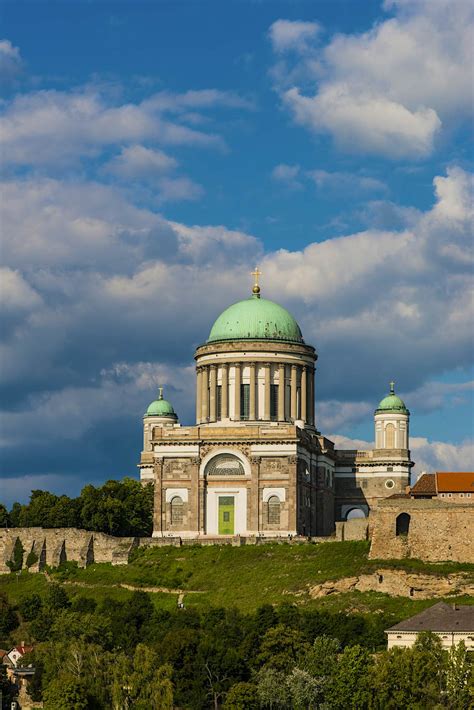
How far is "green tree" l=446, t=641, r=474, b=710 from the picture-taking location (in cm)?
10031

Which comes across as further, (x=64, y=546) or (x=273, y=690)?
(x=64, y=546)

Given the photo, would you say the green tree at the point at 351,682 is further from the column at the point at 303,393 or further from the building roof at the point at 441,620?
the column at the point at 303,393

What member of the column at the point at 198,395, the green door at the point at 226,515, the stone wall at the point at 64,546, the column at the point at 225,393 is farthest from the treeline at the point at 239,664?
the column at the point at 198,395

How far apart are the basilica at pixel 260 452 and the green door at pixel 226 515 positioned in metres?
0.07

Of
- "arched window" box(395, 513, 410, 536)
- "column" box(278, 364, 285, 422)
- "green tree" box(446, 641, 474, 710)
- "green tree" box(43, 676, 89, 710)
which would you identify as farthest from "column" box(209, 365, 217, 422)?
"green tree" box(446, 641, 474, 710)

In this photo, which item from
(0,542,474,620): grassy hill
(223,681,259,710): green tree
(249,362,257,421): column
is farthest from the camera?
(249,362,257,421): column

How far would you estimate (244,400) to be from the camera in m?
148

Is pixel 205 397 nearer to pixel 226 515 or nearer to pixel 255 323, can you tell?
pixel 255 323

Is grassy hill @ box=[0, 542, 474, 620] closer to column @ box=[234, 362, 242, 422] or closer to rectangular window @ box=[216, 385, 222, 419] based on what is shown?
column @ box=[234, 362, 242, 422]

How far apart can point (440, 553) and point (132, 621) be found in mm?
20659

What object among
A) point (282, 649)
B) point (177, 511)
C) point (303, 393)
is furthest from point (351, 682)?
point (303, 393)

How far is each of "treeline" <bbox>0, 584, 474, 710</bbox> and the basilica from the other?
22419 mm

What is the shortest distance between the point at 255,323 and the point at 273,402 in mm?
6662

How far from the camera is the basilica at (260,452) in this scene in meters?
141
